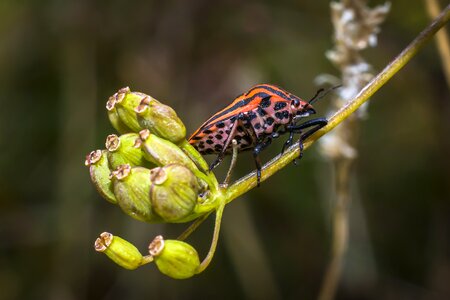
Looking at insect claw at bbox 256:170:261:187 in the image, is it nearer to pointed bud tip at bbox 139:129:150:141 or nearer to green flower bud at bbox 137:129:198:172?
green flower bud at bbox 137:129:198:172

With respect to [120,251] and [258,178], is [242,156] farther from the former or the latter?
[120,251]

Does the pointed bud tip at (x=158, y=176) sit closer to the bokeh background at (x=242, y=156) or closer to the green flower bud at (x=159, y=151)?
the green flower bud at (x=159, y=151)

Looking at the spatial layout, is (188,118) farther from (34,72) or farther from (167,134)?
(167,134)

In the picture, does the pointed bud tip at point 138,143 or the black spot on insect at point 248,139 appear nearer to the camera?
the pointed bud tip at point 138,143

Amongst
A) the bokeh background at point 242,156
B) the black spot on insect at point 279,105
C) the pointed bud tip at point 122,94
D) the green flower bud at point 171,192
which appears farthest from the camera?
the bokeh background at point 242,156

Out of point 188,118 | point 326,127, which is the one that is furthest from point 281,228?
point 326,127

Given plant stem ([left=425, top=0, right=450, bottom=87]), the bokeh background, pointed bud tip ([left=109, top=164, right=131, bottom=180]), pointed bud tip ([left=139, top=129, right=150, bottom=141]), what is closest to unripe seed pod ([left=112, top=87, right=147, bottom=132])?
pointed bud tip ([left=139, top=129, right=150, bottom=141])

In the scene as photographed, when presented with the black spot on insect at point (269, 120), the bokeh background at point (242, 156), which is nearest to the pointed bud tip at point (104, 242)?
the black spot on insect at point (269, 120)
